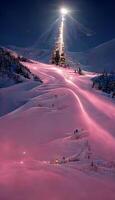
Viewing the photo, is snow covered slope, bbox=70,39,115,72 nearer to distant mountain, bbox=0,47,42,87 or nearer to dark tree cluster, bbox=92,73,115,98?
dark tree cluster, bbox=92,73,115,98

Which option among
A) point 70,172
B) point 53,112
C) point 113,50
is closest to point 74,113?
point 53,112

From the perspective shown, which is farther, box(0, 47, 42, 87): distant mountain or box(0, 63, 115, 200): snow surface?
box(0, 47, 42, 87): distant mountain

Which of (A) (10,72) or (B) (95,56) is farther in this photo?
(B) (95,56)

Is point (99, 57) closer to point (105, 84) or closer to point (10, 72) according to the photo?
point (105, 84)

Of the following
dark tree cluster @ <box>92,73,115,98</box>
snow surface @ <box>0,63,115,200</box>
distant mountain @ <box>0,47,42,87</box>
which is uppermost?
distant mountain @ <box>0,47,42,87</box>

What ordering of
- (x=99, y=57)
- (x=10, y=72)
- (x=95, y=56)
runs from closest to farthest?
(x=10, y=72)
(x=99, y=57)
(x=95, y=56)

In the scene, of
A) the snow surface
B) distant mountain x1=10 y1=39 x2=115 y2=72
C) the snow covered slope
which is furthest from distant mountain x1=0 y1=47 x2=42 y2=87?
the snow covered slope

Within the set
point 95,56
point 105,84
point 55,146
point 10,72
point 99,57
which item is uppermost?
point 95,56

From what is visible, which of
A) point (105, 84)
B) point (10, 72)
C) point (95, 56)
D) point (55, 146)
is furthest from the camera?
point (95, 56)

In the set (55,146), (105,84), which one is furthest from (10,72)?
(55,146)

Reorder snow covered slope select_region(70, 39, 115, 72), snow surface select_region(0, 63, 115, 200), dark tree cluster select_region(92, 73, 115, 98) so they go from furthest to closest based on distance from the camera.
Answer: snow covered slope select_region(70, 39, 115, 72)
dark tree cluster select_region(92, 73, 115, 98)
snow surface select_region(0, 63, 115, 200)
